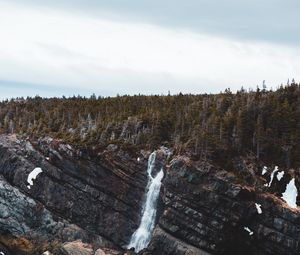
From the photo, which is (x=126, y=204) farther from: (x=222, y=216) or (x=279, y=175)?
(x=279, y=175)

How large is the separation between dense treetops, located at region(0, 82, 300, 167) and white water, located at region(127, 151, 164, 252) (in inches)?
289

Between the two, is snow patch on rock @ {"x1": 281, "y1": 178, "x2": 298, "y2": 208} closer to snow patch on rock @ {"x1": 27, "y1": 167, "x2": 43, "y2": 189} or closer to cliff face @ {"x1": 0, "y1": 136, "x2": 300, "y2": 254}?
cliff face @ {"x1": 0, "y1": 136, "x2": 300, "y2": 254}

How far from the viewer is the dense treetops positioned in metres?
120

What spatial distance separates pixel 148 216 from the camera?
400ft

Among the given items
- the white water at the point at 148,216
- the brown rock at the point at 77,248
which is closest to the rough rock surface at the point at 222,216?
the white water at the point at 148,216

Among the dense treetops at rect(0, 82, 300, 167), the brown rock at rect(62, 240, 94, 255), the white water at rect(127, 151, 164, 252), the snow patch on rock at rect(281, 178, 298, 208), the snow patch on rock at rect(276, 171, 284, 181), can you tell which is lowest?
the brown rock at rect(62, 240, 94, 255)

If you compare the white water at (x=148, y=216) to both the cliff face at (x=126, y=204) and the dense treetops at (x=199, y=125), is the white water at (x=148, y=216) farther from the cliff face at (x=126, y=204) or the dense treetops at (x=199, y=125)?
the dense treetops at (x=199, y=125)

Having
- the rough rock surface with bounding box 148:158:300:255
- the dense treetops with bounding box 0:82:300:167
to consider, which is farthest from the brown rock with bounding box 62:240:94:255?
the dense treetops with bounding box 0:82:300:167

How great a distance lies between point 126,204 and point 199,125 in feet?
73.5

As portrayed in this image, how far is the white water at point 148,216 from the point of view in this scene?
120 m

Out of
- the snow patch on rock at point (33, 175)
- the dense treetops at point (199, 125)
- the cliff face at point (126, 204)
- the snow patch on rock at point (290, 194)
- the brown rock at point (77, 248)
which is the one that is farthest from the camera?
the snow patch on rock at point (33, 175)

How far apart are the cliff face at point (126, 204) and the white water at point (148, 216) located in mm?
1334

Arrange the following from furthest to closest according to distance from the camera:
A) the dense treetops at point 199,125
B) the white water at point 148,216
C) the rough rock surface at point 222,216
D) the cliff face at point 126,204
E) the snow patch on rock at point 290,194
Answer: the white water at point 148,216 < the dense treetops at point 199,125 < the cliff face at point 126,204 < the snow patch on rock at point 290,194 < the rough rock surface at point 222,216

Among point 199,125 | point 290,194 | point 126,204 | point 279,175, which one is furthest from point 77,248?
point 290,194
